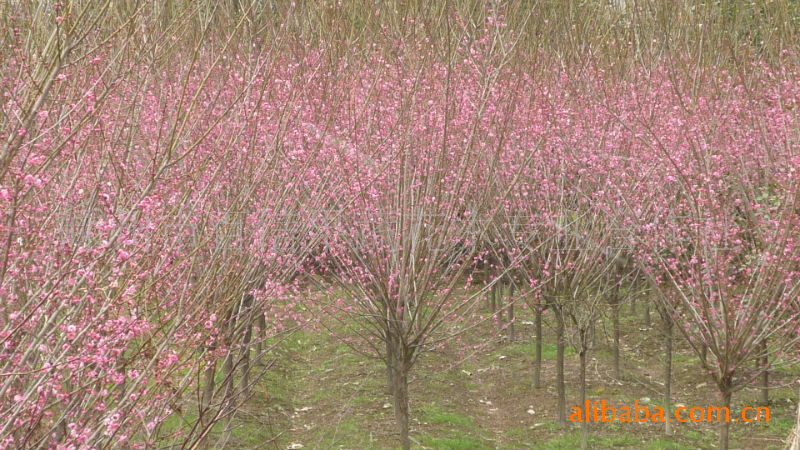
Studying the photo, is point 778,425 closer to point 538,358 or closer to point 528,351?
point 538,358

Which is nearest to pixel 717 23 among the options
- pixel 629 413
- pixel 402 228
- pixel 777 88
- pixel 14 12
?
pixel 777 88

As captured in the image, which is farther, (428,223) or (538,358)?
(538,358)

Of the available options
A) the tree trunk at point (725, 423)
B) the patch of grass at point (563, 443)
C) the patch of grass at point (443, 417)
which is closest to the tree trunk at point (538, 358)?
the patch of grass at point (443, 417)

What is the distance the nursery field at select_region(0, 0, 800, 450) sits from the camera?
5859mm

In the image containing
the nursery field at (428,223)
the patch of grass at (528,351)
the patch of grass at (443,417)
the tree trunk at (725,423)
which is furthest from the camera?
the patch of grass at (528,351)

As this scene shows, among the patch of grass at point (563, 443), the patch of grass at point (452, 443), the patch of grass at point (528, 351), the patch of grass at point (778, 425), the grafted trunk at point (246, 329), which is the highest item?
the grafted trunk at point (246, 329)


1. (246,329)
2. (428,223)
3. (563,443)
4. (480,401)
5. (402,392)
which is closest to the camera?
(246,329)

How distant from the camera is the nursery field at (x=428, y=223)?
19.2 feet

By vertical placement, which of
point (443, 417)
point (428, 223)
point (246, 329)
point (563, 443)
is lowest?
point (563, 443)

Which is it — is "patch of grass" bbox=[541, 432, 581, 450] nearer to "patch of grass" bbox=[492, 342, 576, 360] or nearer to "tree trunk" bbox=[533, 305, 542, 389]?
"tree trunk" bbox=[533, 305, 542, 389]

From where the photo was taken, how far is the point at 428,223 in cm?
832

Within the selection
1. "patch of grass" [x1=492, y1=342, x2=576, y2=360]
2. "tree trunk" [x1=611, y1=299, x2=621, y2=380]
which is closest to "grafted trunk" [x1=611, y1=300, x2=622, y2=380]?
"tree trunk" [x1=611, y1=299, x2=621, y2=380]

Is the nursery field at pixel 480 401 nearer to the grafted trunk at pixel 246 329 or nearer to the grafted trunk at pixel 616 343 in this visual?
the grafted trunk at pixel 616 343

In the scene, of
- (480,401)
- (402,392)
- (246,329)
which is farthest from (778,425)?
(246,329)
